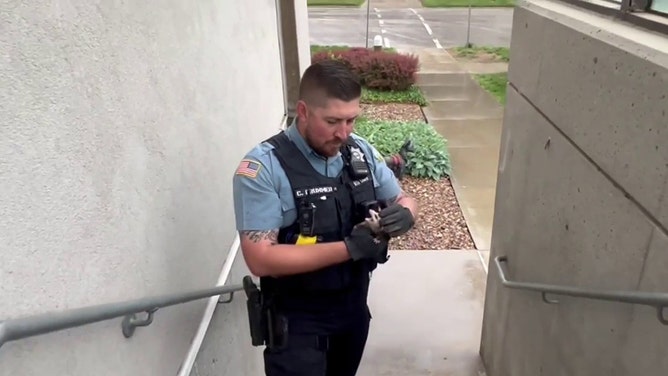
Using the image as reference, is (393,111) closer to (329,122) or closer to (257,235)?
(329,122)

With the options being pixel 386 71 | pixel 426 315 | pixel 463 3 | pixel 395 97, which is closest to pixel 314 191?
pixel 426 315

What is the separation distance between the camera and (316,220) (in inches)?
85.8

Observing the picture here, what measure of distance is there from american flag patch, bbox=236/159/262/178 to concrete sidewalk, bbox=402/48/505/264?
3476 mm

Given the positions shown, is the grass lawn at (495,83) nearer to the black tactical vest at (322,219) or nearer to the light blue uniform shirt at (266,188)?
the black tactical vest at (322,219)

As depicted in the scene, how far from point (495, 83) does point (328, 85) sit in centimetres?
1021

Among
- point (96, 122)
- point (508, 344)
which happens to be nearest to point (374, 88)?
point (508, 344)

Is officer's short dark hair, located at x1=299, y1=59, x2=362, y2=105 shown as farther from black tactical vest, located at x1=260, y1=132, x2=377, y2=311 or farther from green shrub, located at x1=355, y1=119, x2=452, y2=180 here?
green shrub, located at x1=355, y1=119, x2=452, y2=180

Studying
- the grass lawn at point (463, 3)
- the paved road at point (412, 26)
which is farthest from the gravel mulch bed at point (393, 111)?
the grass lawn at point (463, 3)

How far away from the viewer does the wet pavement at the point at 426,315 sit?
377 centimetres

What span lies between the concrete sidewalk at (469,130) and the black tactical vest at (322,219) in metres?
3.06

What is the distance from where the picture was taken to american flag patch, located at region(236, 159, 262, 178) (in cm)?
210

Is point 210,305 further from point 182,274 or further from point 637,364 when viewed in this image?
point 637,364

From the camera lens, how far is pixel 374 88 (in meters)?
11.1

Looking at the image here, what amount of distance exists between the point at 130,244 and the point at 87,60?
554mm
